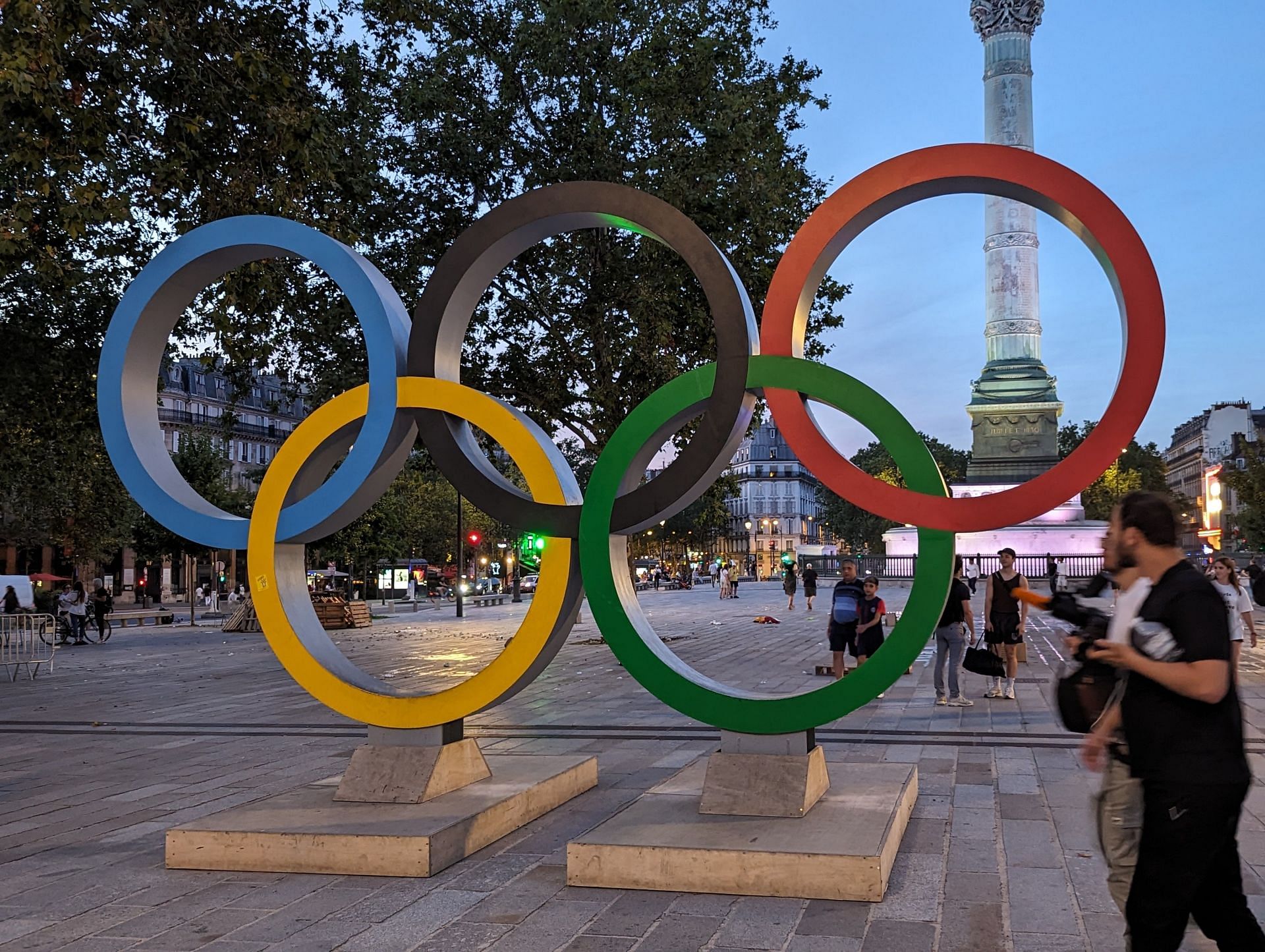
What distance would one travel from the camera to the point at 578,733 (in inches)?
467

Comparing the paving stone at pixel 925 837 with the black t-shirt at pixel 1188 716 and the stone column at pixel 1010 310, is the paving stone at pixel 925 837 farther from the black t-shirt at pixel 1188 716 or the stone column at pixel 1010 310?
the stone column at pixel 1010 310

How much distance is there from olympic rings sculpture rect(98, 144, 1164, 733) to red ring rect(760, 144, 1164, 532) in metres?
0.01

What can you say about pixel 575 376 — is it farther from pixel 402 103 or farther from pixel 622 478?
pixel 622 478

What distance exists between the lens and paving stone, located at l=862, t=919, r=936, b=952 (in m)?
5.24

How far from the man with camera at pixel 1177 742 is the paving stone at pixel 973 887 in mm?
2216

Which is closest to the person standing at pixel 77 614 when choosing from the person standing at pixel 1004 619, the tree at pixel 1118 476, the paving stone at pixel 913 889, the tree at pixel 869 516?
the person standing at pixel 1004 619

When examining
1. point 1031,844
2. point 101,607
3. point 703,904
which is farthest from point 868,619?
point 101,607

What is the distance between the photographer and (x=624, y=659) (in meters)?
7.63

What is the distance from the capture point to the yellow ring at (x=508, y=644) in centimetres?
767

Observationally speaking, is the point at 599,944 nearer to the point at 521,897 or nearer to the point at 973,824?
the point at 521,897

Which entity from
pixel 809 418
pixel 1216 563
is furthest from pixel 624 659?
pixel 1216 563

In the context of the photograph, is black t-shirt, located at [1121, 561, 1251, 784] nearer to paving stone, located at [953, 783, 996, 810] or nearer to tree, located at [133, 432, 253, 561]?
paving stone, located at [953, 783, 996, 810]

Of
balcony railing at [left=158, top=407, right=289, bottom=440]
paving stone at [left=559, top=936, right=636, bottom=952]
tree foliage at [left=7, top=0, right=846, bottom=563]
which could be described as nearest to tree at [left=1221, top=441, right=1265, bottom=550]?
tree foliage at [left=7, top=0, right=846, bottom=563]

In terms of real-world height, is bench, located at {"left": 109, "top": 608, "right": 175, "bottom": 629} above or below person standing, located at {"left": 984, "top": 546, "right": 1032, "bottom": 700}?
below
